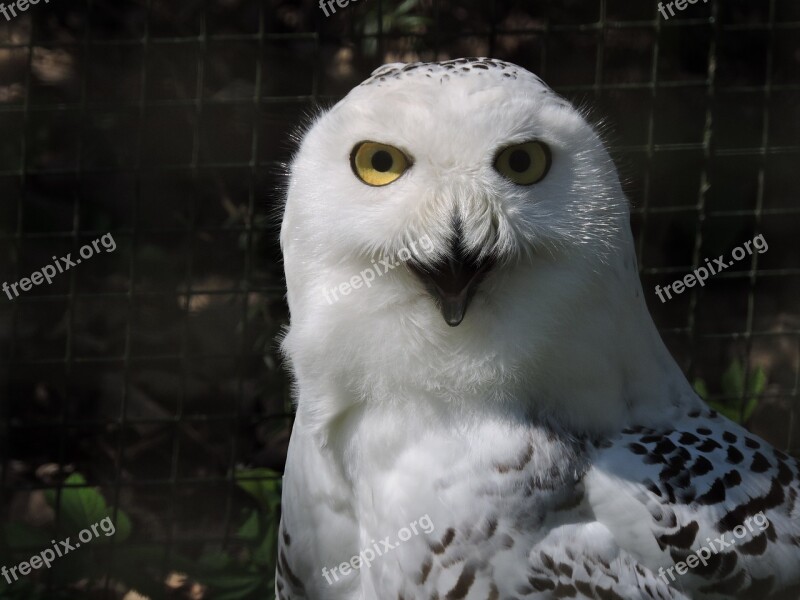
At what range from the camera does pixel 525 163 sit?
1.25 meters

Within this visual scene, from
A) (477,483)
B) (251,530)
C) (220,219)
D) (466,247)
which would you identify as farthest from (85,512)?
(466,247)

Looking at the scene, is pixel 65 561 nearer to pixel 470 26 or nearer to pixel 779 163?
pixel 470 26

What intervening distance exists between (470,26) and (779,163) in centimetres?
80

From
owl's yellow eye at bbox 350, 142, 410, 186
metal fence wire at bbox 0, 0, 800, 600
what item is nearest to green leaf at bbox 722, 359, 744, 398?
metal fence wire at bbox 0, 0, 800, 600

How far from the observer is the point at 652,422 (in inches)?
54.7

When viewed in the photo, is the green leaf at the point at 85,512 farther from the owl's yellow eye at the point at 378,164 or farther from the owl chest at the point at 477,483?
the owl's yellow eye at the point at 378,164

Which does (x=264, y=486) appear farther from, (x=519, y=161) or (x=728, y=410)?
(x=519, y=161)

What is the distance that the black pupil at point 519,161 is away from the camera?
125cm

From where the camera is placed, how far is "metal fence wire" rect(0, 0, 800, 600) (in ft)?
8.10

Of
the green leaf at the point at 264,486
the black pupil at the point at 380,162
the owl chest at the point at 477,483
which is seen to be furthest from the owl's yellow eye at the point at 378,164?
the green leaf at the point at 264,486

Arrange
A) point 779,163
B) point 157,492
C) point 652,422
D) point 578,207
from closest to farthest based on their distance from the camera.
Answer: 1. point 578,207
2. point 652,422
3. point 779,163
4. point 157,492

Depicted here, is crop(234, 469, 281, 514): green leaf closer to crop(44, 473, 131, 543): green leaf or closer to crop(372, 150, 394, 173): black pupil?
crop(44, 473, 131, 543): green leaf

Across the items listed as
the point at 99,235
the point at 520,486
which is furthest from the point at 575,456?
the point at 99,235

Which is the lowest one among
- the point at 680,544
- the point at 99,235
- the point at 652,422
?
the point at 680,544
